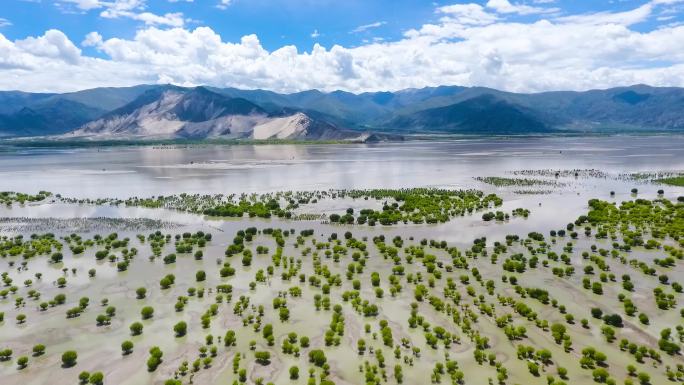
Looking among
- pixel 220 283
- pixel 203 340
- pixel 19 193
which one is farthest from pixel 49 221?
pixel 203 340

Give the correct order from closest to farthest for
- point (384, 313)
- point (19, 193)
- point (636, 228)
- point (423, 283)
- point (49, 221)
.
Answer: point (384, 313)
point (423, 283)
point (636, 228)
point (49, 221)
point (19, 193)

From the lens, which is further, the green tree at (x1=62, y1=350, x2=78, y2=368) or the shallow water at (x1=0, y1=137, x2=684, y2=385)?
the green tree at (x1=62, y1=350, x2=78, y2=368)

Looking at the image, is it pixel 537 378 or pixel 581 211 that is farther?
pixel 581 211

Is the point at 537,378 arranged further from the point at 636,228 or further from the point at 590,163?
the point at 590,163

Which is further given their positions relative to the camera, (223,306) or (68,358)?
(223,306)

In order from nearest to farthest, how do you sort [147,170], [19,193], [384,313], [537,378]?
[537,378]
[384,313]
[19,193]
[147,170]

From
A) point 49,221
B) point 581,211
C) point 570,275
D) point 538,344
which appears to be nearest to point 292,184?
point 49,221

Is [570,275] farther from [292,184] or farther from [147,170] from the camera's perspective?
[147,170]

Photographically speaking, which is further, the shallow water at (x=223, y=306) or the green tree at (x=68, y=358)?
the green tree at (x=68, y=358)

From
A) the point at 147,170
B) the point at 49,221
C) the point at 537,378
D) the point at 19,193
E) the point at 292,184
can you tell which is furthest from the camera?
the point at 147,170
